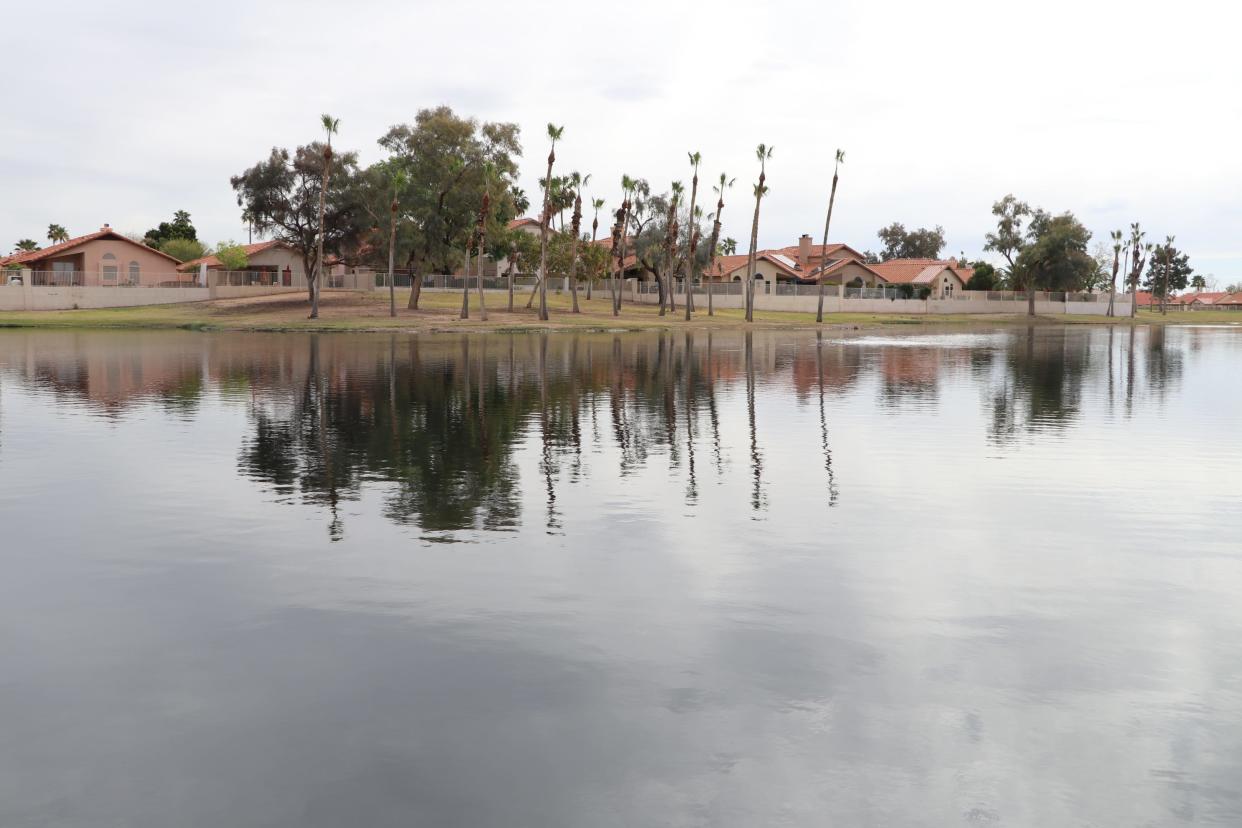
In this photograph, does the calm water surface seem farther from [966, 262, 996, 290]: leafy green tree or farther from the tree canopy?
[966, 262, 996, 290]: leafy green tree

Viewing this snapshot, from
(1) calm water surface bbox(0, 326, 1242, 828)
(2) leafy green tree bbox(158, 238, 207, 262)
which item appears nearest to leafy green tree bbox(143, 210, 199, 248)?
(2) leafy green tree bbox(158, 238, 207, 262)

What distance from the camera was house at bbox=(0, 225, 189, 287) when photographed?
341ft

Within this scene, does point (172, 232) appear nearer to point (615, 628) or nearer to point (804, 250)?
point (804, 250)

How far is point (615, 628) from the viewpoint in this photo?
9.68m

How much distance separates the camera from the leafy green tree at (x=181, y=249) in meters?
150

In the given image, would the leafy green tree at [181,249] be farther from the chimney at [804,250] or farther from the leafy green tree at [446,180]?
the chimney at [804,250]

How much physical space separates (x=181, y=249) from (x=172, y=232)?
949 cm

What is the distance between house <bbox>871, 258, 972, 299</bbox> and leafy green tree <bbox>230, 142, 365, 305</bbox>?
6755cm

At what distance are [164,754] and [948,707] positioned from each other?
537 centimetres

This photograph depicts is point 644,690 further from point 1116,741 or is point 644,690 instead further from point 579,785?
point 1116,741

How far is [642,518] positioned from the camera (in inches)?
570

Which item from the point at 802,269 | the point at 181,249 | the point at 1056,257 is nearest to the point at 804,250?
the point at 802,269

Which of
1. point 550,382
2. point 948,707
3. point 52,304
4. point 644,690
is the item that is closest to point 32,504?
point 644,690

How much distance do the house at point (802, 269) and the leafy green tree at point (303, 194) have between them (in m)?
46.8
